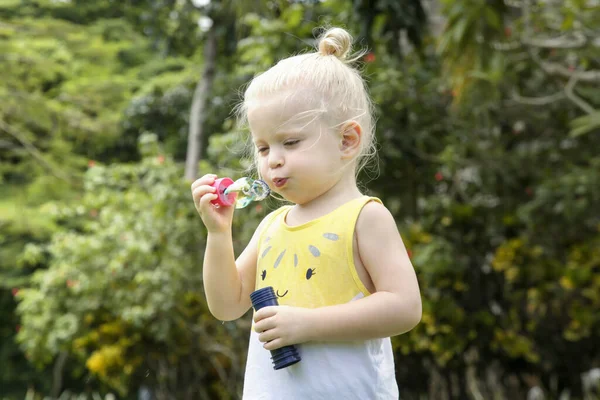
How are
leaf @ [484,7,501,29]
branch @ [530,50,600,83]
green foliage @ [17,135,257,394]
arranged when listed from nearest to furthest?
1. leaf @ [484,7,501,29]
2. branch @ [530,50,600,83]
3. green foliage @ [17,135,257,394]

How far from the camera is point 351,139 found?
165 cm

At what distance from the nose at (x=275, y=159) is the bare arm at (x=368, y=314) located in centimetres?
24

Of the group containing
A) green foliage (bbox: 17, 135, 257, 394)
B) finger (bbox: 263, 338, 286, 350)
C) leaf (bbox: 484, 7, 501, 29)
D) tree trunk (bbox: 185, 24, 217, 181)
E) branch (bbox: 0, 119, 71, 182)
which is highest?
finger (bbox: 263, 338, 286, 350)

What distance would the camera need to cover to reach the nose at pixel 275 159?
1.60m

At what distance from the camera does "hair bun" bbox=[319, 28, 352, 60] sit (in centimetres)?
172

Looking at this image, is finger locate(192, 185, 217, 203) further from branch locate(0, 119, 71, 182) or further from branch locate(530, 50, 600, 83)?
branch locate(0, 119, 71, 182)

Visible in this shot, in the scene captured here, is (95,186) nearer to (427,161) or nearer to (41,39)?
(427,161)

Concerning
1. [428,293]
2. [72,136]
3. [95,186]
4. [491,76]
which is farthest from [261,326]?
[72,136]

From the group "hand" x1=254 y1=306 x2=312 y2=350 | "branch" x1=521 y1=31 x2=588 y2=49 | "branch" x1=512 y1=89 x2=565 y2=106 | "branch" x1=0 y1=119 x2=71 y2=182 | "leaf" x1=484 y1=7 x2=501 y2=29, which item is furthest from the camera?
"branch" x1=0 y1=119 x2=71 y2=182

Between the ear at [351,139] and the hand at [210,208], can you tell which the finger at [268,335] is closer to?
the hand at [210,208]

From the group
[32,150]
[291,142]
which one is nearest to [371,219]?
[291,142]

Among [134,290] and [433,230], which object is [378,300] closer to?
[433,230]

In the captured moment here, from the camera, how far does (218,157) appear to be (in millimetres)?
6477

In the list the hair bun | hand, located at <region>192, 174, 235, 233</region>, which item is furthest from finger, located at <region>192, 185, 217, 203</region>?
the hair bun
